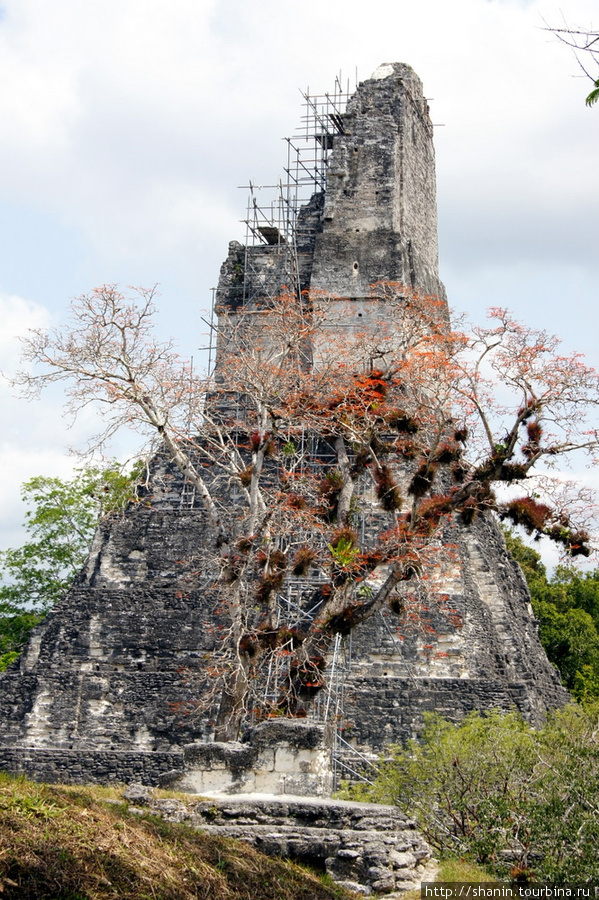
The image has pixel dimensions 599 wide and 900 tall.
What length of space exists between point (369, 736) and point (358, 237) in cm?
1208

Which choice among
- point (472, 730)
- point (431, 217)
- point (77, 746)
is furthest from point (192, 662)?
point (431, 217)

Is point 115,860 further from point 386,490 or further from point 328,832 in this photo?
point 386,490

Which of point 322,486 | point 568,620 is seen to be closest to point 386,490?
point 322,486

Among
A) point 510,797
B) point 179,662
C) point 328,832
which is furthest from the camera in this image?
point 179,662

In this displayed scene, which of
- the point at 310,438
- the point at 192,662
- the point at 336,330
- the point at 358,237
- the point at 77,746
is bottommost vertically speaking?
the point at 77,746

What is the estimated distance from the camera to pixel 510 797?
10273mm

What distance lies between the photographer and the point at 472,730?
1279 centimetres

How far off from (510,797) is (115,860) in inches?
176

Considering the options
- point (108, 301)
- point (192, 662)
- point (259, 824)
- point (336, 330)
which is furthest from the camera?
point (336, 330)

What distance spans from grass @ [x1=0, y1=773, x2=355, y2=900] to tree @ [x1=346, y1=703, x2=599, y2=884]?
1.93 m

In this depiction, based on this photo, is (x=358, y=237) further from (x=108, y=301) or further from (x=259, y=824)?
(x=259, y=824)

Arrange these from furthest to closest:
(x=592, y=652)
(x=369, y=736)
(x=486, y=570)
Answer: (x=592, y=652)
(x=486, y=570)
(x=369, y=736)

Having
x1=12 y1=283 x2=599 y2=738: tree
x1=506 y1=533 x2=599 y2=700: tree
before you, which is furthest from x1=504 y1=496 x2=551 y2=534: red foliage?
x1=506 y1=533 x2=599 y2=700: tree

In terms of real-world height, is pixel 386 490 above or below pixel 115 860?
above
